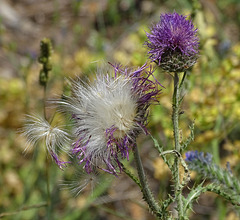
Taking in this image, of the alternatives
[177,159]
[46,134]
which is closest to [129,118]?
[177,159]

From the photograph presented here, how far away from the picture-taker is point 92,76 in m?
1.20

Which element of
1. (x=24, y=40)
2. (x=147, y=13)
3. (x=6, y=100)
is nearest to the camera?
(x=6, y=100)

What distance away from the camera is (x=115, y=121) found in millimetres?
1066

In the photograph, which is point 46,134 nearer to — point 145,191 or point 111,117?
point 111,117

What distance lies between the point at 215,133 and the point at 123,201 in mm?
1012

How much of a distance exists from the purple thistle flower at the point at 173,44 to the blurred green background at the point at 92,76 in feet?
0.21

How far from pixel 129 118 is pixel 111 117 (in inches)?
2.0

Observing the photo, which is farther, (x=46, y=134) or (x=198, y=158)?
→ (x=198, y=158)

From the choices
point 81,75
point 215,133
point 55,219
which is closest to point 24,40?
point 55,219

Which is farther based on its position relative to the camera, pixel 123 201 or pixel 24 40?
pixel 24 40

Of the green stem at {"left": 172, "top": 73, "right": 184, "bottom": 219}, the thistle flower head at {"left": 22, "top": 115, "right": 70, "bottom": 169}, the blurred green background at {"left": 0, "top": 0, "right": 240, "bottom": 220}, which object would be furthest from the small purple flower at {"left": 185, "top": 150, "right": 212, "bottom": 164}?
the thistle flower head at {"left": 22, "top": 115, "right": 70, "bottom": 169}

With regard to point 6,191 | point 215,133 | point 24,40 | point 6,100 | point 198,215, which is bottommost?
point 198,215

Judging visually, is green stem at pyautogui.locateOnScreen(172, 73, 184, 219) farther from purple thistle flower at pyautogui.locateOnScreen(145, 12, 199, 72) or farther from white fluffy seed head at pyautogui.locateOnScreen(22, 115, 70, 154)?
white fluffy seed head at pyautogui.locateOnScreen(22, 115, 70, 154)

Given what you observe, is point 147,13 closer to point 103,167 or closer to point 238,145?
point 238,145
